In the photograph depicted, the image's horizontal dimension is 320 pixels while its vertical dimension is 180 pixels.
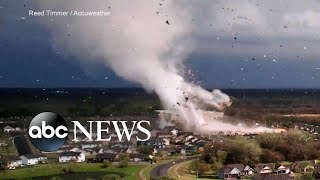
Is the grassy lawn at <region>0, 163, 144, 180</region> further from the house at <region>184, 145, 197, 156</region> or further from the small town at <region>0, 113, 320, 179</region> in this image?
the house at <region>184, 145, 197, 156</region>

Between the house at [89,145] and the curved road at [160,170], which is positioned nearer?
the house at [89,145]

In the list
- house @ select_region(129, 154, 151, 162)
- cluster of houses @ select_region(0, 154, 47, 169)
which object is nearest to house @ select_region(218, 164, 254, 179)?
house @ select_region(129, 154, 151, 162)

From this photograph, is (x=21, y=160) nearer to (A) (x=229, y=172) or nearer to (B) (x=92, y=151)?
(B) (x=92, y=151)

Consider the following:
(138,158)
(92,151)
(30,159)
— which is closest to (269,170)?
(138,158)

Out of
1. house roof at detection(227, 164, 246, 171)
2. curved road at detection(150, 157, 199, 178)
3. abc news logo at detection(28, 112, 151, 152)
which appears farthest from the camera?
house roof at detection(227, 164, 246, 171)

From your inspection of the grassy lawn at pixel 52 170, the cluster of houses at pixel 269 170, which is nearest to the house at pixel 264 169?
the cluster of houses at pixel 269 170

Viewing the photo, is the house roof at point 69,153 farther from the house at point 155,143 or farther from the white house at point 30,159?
the house at point 155,143
